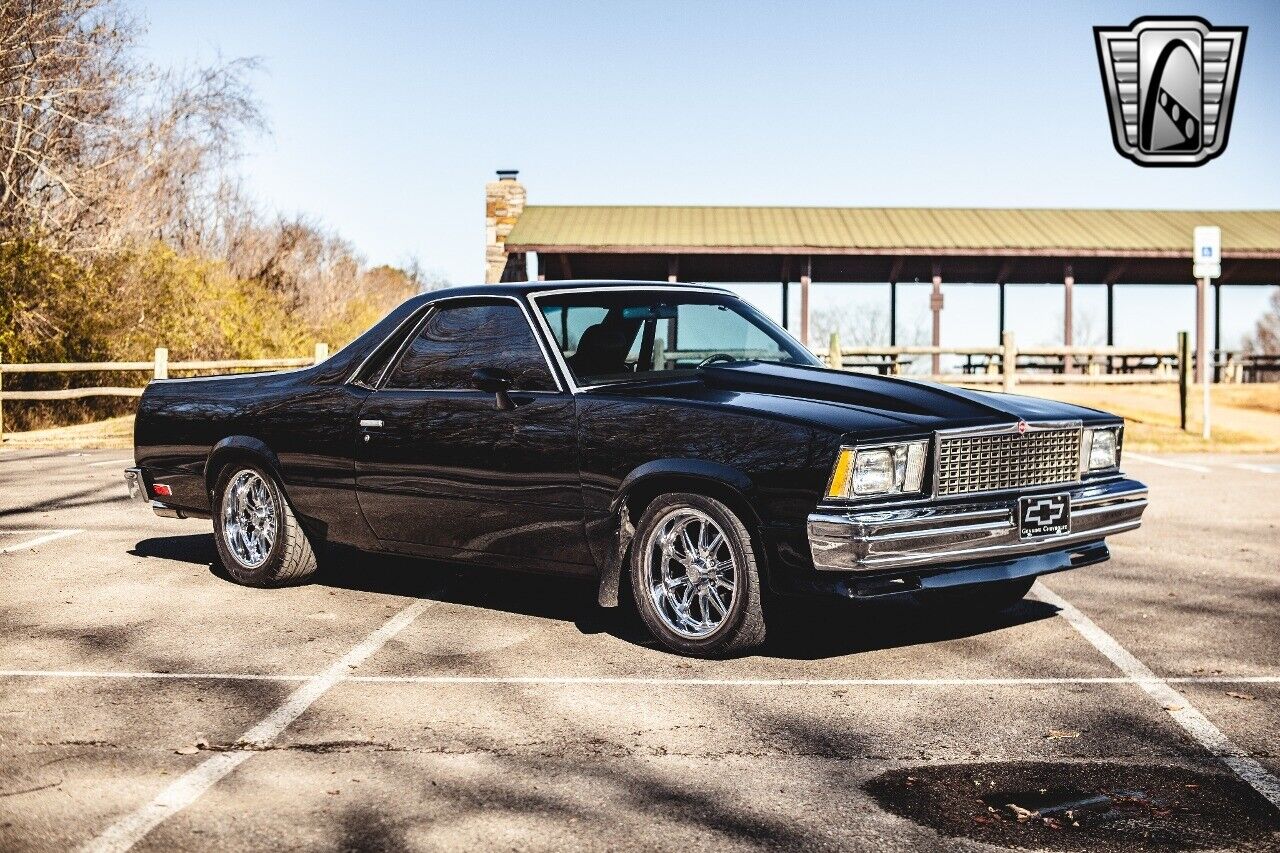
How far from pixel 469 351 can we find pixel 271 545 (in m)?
1.68

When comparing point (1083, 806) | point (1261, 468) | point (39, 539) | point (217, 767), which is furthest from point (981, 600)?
point (1261, 468)

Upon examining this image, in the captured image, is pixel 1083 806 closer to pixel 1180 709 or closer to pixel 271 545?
pixel 1180 709

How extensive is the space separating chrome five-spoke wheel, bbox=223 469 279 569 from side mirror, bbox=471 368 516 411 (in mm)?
1779

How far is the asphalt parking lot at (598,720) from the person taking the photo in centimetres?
384

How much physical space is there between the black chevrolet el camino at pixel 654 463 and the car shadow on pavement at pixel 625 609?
245 millimetres

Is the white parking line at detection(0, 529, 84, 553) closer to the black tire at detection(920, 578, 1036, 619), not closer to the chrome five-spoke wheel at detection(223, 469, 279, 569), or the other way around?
the chrome five-spoke wheel at detection(223, 469, 279, 569)

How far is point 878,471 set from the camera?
5.61 meters

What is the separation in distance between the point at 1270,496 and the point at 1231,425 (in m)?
11.6

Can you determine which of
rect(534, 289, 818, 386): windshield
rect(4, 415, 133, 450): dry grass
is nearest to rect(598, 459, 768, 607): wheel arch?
rect(534, 289, 818, 386): windshield

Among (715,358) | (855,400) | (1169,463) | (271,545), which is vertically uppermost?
(715,358)

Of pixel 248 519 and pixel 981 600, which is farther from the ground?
pixel 248 519

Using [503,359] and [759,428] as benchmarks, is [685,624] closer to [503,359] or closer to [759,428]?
[759,428]

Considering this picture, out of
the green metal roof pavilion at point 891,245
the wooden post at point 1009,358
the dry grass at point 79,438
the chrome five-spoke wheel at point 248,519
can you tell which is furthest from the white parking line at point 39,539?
the green metal roof pavilion at point 891,245

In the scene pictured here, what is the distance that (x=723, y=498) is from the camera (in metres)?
5.75
